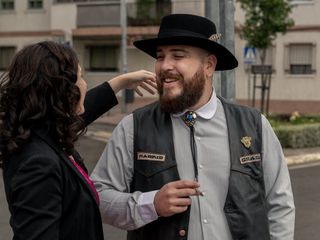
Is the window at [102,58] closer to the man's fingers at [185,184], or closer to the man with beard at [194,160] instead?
the man with beard at [194,160]

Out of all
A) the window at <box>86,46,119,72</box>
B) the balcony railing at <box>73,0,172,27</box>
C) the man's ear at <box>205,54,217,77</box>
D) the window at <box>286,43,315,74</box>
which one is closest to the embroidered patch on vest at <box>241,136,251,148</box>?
the man's ear at <box>205,54,217,77</box>

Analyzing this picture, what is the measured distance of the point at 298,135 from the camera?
47.3ft

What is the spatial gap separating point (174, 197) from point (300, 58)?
2513 cm

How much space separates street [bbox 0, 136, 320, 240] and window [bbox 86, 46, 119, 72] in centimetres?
1760

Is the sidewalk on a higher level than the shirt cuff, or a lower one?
lower

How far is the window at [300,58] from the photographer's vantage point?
2639cm

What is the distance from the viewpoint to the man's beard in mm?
2572

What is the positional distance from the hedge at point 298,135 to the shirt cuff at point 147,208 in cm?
1191

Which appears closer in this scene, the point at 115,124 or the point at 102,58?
the point at 115,124

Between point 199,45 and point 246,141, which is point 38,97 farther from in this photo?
A: point 246,141

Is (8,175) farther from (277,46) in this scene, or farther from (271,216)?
(277,46)

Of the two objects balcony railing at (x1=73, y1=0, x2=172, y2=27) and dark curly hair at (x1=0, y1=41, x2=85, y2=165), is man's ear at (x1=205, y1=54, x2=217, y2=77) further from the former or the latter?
balcony railing at (x1=73, y1=0, x2=172, y2=27)

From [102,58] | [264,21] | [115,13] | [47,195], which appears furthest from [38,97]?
[102,58]

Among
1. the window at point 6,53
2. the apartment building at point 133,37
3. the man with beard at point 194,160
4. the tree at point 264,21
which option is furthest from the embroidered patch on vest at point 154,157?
the window at point 6,53
